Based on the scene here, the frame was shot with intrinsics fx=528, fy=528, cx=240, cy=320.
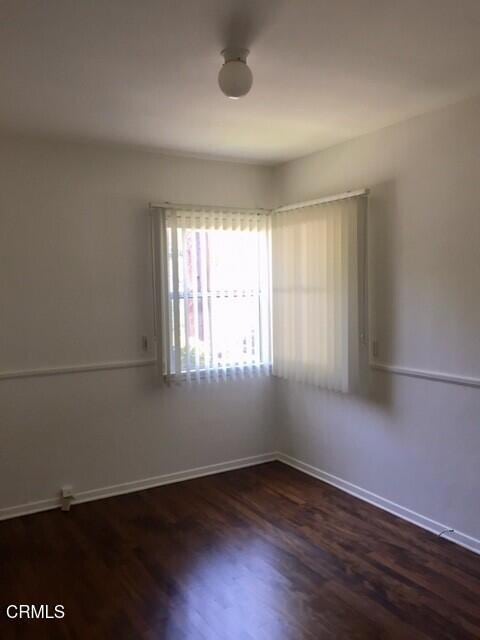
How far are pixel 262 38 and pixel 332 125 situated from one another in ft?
4.22

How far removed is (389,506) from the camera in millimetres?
3402

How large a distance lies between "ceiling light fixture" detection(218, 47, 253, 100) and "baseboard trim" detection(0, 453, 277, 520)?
279 centimetres

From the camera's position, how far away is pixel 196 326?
3.91m

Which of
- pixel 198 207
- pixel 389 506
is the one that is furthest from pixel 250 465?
pixel 198 207

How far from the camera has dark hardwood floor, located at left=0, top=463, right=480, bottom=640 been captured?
2.30 meters

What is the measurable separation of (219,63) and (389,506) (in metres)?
2.77

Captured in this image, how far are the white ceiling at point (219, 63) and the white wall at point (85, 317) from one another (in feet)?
1.11

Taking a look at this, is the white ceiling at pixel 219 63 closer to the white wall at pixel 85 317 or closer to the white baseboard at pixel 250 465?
the white wall at pixel 85 317

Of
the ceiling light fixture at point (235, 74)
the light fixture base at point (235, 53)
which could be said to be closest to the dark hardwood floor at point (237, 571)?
the ceiling light fixture at point (235, 74)

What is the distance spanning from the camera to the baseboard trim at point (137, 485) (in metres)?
3.46

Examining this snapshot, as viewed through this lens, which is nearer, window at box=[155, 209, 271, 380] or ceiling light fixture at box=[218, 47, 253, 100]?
ceiling light fixture at box=[218, 47, 253, 100]

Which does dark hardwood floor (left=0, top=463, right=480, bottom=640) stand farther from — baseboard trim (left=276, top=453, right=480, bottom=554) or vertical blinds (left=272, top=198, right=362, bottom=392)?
vertical blinds (left=272, top=198, right=362, bottom=392)

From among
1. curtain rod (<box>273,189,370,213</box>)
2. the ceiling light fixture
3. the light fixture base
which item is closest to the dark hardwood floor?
curtain rod (<box>273,189,370,213</box>)

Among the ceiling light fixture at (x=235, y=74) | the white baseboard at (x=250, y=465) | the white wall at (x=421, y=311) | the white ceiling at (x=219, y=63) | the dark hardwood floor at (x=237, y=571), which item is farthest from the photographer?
the white baseboard at (x=250, y=465)
